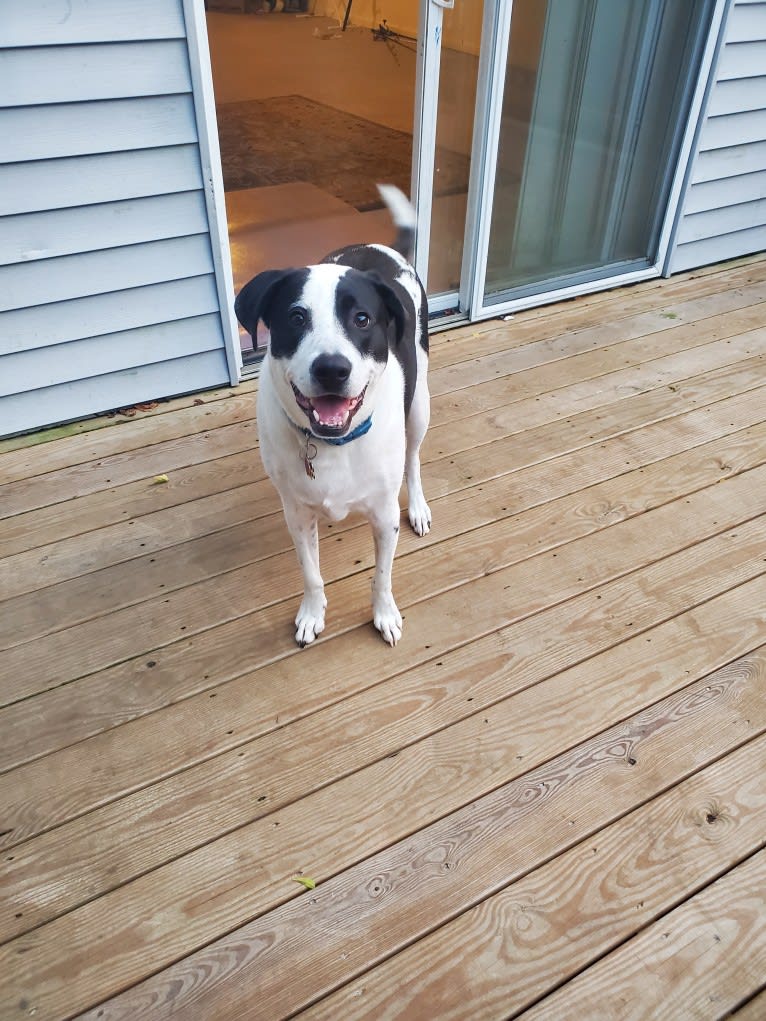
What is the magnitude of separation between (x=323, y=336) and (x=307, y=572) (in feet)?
2.37

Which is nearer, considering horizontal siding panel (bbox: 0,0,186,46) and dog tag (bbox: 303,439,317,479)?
dog tag (bbox: 303,439,317,479)

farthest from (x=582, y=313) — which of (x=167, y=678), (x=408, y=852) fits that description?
(x=408, y=852)

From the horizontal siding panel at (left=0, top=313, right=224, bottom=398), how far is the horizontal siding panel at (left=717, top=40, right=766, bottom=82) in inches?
112

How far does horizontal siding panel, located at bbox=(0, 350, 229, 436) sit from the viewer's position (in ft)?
9.01

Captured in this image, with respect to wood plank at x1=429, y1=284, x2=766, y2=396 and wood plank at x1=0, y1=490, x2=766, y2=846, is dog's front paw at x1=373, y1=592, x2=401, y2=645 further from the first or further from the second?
wood plank at x1=429, y1=284, x2=766, y2=396

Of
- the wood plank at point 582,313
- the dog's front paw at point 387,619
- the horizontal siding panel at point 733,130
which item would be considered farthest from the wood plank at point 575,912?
the horizontal siding panel at point 733,130

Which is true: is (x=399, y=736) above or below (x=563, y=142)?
below

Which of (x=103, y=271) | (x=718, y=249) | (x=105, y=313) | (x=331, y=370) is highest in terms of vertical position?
(x=331, y=370)

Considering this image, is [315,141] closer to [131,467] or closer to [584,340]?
[584,340]

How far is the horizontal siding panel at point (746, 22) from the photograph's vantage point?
3445 mm

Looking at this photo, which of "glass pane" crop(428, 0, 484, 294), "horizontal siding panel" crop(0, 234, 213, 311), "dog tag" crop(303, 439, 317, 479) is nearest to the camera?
"dog tag" crop(303, 439, 317, 479)

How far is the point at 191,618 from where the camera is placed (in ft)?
6.79

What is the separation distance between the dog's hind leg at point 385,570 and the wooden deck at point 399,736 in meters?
0.06

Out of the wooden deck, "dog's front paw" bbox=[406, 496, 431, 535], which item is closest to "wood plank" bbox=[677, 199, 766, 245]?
the wooden deck
